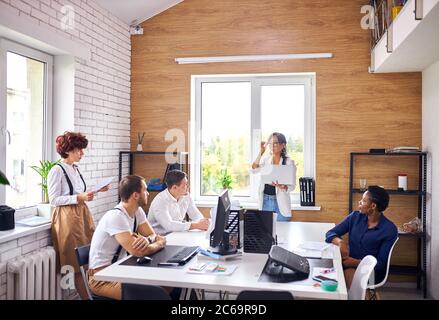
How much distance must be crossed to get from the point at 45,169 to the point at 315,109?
289 centimetres

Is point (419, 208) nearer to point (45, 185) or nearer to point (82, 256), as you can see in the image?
point (82, 256)

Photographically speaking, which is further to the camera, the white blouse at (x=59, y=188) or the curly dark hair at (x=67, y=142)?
the curly dark hair at (x=67, y=142)

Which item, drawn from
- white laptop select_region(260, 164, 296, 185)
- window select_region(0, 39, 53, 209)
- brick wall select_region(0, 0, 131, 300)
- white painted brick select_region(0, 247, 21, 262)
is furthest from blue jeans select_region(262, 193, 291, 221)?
white painted brick select_region(0, 247, 21, 262)

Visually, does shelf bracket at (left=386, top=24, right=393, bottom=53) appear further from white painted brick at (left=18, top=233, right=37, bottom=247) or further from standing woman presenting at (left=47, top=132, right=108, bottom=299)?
white painted brick at (left=18, top=233, right=37, bottom=247)

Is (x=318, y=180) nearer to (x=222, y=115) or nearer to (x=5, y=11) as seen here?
(x=222, y=115)

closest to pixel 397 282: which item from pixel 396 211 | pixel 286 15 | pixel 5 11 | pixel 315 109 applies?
pixel 396 211

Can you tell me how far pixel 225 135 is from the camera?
5328 millimetres

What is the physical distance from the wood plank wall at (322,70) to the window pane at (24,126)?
1.60 metres

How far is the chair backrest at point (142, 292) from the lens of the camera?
2.15 metres

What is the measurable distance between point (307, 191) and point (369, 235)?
1.71m

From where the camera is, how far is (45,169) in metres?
3.77

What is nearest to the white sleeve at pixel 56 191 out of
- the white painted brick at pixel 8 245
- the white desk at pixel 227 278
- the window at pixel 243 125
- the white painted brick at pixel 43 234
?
the white painted brick at pixel 43 234

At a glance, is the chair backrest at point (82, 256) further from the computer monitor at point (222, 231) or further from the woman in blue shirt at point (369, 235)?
the woman in blue shirt at point (369, 235)

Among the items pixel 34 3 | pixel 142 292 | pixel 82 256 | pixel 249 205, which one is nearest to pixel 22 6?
pixel 34 3
